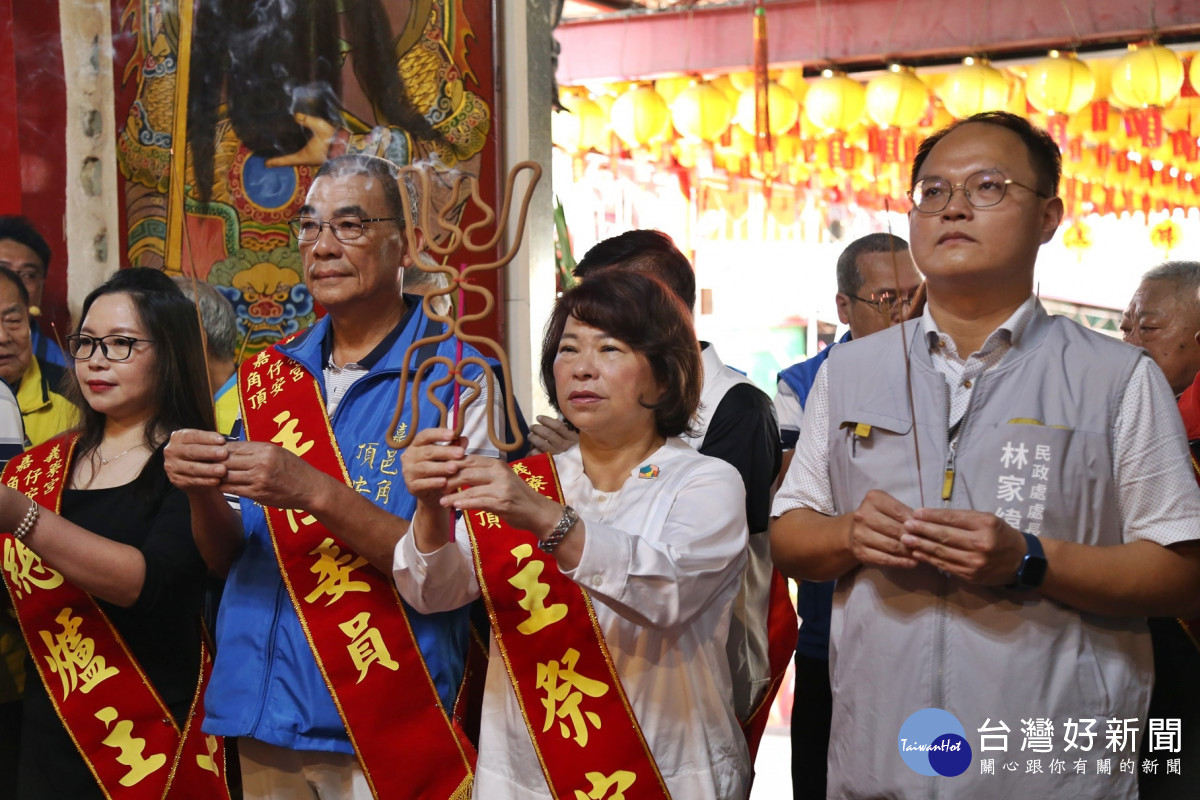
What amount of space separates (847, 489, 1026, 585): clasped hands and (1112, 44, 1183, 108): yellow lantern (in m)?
4.33

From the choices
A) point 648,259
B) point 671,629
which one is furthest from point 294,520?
point 648,259

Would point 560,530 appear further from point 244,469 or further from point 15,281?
point 15,281

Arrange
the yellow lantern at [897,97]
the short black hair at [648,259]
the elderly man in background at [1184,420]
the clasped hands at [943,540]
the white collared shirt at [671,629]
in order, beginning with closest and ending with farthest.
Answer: the clasped hands at [943,540] → the white collared shirt at [671,629] → the elderly man in background at [1184,420] → the short black hair at [648,259] → the yellow lantern at [897,97]

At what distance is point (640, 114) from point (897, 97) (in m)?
1.35

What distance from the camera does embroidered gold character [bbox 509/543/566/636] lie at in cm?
179

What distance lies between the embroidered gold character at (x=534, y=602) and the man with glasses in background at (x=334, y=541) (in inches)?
7.6

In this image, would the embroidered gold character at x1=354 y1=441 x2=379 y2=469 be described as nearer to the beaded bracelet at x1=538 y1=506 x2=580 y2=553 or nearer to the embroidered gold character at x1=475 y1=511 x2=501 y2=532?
the embroidered gold character at x1=475 y1=511 x2=501 y2=532

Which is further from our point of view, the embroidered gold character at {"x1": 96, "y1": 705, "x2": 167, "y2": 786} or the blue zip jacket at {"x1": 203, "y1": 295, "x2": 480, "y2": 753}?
the embroidered gold character at {"x1": 96, "y1": 705, "x2": 167, "y2": 786}

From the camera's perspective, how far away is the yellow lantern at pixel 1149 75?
511 cm

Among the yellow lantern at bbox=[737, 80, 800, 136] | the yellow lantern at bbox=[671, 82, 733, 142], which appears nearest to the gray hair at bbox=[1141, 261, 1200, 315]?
the yellow lantern at bbox=[737, 80, 800, 136]

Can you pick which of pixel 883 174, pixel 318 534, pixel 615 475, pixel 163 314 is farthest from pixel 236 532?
pixel 883 174

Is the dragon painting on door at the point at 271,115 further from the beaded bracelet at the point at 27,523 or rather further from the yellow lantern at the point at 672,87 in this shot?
the yellow lantern at the point at 672,87

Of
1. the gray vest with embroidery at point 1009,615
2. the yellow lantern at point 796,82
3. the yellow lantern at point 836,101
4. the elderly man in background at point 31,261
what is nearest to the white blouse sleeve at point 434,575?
the gray vest with embroidery at point 1009,615

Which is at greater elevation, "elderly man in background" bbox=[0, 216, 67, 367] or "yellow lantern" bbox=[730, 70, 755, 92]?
"yellow lantern" bbox=[730, 70, 755, 92]
